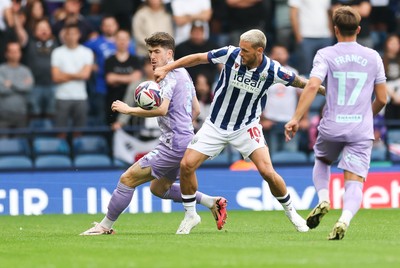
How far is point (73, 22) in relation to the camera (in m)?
19.8

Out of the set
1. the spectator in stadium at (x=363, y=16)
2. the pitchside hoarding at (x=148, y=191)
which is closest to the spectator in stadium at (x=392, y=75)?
the spectator in stadium at (x=363, y=16)

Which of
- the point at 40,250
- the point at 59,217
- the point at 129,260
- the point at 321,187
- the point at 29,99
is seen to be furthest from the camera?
the point at 29,99

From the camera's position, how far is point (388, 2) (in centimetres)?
2239

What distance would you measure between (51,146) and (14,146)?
0.61 meters

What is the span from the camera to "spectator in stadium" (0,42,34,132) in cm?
1886

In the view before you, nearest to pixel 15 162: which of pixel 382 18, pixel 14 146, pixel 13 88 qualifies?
pixel 14 146

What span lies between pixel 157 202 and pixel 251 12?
433 cm

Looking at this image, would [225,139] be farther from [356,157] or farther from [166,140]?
[356,157]

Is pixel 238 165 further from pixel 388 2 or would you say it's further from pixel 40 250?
pixel 40 250

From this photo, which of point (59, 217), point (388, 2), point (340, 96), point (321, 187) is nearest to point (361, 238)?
point (321, 187)

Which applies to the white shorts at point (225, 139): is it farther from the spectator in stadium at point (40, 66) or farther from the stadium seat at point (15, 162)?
the spectator in stadium at point (40, 66)

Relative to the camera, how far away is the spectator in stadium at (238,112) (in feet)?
38.8

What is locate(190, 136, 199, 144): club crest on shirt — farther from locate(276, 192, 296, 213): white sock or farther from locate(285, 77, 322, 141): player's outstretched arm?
locate(285, 77, 322, 141): player's outstretched arm

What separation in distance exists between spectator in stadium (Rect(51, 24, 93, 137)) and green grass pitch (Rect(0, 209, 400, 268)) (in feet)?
13.3
